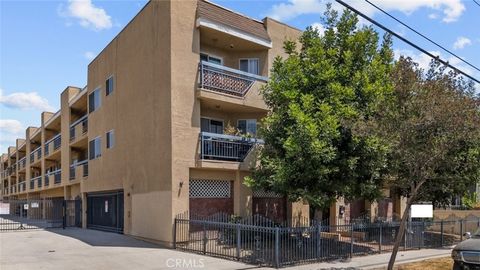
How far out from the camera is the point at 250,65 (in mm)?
22812

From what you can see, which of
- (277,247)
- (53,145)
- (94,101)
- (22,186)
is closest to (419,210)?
(277,247)

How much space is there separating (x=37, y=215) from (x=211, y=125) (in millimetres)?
32968

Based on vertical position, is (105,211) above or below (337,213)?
below

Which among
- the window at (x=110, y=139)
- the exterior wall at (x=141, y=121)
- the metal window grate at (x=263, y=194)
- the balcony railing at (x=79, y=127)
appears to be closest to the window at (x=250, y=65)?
the exterior wall at (x=141, y=121)

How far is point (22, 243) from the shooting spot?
20.6 m

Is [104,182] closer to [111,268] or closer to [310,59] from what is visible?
[111,268]

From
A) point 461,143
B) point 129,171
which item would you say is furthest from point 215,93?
point 461,143

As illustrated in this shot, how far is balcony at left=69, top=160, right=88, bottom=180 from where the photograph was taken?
29727 millimetres

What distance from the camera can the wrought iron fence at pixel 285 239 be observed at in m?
14.7

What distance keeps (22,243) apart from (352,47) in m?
16.7

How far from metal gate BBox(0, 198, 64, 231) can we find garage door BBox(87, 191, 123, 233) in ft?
10.7

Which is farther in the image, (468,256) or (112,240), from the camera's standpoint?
(112,240)

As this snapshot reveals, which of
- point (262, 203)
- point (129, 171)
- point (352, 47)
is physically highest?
point (352, 47)

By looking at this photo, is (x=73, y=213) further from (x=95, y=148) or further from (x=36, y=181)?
(x=36, y=181)
